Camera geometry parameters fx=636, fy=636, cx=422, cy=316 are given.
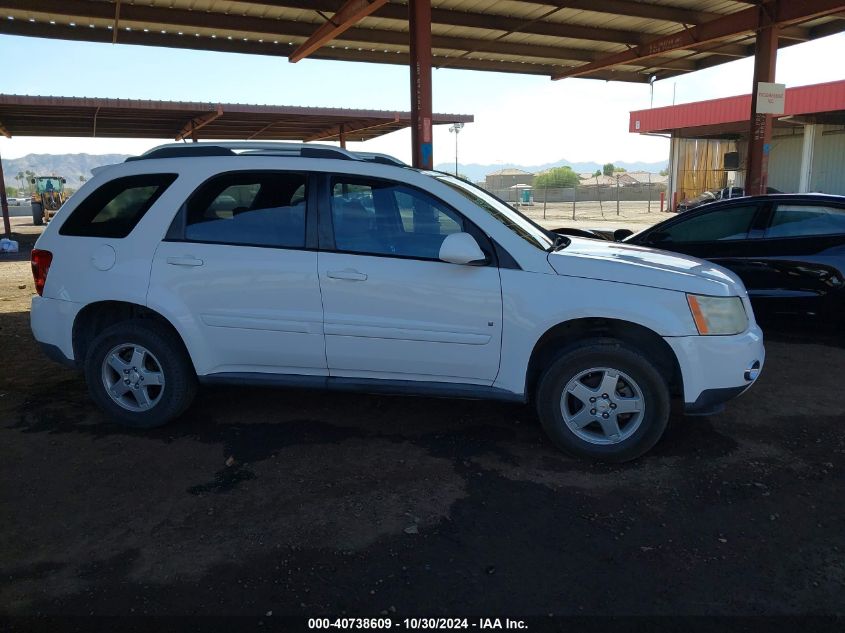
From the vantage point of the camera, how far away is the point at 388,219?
4.08 metres

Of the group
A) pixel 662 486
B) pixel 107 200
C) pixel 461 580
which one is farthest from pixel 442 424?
pixel 107 200

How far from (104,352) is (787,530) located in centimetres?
422

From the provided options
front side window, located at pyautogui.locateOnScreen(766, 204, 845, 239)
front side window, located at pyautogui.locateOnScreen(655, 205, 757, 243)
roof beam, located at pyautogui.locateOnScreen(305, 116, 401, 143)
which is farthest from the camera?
roof beam, located at pyautogui.locateOnScreen(305, 116, 401, 143)

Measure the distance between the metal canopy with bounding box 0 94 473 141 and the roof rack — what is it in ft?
53.5

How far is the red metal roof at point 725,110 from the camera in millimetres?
26719

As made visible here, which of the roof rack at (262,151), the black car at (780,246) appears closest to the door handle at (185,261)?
the roof rack at (262,151)

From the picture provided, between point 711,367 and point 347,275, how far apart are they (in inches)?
88.2

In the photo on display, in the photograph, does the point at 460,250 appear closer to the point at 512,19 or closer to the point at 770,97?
the point at 512,19

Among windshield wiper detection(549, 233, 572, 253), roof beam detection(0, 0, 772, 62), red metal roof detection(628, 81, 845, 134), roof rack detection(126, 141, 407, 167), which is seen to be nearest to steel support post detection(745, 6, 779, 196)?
roof beam detection(0, 0, 772, 62)

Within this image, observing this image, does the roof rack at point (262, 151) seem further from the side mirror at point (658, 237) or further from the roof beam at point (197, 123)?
the roof beam at point (197, 123)

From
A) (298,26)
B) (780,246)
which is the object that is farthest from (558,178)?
(780,246)

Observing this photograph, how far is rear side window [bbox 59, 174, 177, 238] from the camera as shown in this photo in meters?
4.31

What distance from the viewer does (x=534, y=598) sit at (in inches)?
103

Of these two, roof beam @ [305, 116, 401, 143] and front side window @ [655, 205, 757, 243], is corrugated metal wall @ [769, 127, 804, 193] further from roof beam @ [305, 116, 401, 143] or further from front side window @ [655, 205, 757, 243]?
front side window @ [655, 205, 757, 243]
